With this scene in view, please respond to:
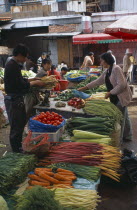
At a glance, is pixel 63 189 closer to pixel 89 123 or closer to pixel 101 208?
pixel 101 208

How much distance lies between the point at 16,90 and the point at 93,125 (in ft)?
5.42

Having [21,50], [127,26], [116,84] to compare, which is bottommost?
[116,84]

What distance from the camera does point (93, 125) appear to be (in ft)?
14.0

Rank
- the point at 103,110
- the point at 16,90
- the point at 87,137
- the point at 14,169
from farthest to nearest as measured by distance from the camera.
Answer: the point at 103,110, the point at 16,90, the point at 87,137, the point at 14,169

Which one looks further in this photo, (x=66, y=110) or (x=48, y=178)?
(x=66, y=110)

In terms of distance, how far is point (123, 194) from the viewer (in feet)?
12.8

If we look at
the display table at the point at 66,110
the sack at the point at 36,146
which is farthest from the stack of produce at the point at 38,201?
the display table at the point at 66,110

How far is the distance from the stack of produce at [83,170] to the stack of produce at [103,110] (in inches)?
66.7

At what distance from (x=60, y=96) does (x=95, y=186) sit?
4266 millimetres

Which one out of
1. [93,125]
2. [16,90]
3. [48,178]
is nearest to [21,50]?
[16,90]

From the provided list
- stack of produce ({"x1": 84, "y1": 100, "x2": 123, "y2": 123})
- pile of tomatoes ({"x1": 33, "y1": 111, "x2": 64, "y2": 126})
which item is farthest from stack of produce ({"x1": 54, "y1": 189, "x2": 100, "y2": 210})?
stack of produce ({"x1": 84, "y1": 100, "x2": 123, "y2": 123})

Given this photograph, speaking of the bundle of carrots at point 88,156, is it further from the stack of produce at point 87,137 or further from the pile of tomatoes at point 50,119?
the pile of tomatoes at point 50,119

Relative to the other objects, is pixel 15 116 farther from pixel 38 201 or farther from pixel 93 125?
pixel 38 201

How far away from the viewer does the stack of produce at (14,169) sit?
2629 millimetres
